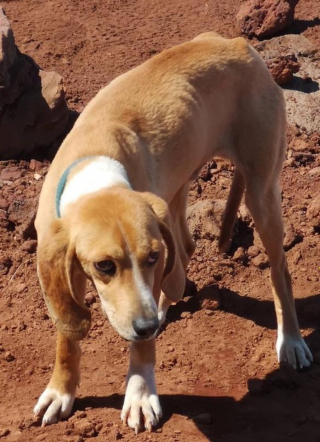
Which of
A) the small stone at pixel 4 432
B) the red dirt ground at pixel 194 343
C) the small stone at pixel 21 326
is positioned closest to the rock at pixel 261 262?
the red dirt ground at pixel 194 343

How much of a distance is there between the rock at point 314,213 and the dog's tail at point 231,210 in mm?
900

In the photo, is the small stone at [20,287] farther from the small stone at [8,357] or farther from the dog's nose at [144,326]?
the dog's nose at [144,326]

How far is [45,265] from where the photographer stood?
4410 millimetres

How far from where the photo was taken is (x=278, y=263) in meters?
6.27

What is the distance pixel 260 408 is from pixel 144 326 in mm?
1771

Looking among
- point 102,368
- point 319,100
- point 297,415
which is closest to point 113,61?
point 319,100

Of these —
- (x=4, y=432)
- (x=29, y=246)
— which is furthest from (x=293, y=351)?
(x=29, y=246)

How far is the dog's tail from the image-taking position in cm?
644

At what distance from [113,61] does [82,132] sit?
427 centimetres

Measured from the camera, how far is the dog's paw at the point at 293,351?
240 inches

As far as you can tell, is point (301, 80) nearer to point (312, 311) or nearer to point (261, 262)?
point (261, 262)

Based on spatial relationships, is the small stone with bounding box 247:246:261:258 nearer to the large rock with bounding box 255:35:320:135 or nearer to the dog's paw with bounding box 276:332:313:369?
the dog's paw with bounding box 276:332:313:369

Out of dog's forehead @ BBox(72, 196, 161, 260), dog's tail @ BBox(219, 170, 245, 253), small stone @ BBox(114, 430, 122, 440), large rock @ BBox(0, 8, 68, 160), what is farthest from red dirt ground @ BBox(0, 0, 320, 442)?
dog's forehead @ BBox(72, 196, 161, 260)

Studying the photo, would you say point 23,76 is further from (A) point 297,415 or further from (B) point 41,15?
(A) point 297,415
